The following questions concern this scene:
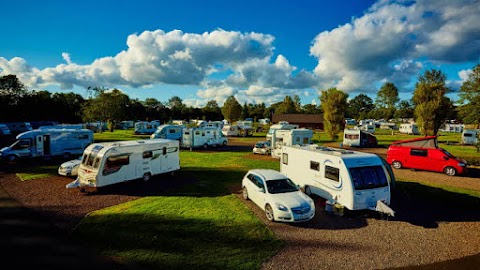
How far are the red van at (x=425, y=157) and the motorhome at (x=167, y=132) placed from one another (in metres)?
23.3

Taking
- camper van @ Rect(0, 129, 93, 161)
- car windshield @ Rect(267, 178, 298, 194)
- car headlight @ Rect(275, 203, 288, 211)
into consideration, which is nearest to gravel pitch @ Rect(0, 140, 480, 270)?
car headlight @ Rect(275, 203, 288, 211)

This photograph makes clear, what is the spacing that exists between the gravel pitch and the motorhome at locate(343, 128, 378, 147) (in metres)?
19.5

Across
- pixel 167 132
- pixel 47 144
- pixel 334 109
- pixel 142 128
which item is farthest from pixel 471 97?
pixel 142 128

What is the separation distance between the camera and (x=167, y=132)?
1318 inches

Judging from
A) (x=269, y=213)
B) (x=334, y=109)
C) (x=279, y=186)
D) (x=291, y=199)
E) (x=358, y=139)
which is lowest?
(x=269, y=213)

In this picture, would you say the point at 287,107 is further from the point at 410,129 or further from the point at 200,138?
the point at 200,138

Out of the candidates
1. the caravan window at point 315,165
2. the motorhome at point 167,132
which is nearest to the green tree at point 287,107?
the motorhome at point 167,132

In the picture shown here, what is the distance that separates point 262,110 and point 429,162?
96.8 m

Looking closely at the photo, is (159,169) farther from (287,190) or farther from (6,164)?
(6,164)

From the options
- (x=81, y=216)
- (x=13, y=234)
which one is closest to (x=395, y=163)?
(x=81, y=216)

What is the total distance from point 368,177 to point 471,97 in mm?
22785

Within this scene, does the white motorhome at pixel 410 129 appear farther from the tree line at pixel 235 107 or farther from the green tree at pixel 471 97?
the green tree at pixel 471 97

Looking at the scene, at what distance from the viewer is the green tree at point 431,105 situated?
108 ft

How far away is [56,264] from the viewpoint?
7289 mm
